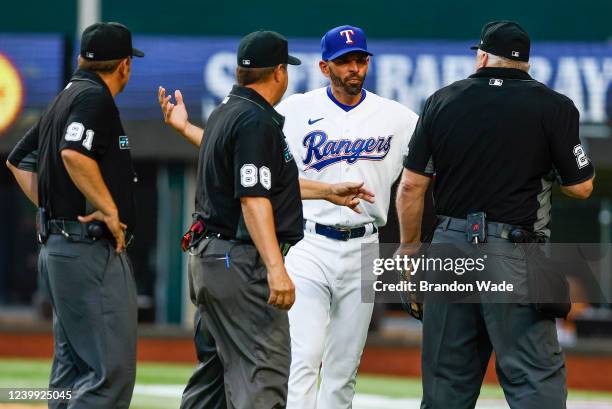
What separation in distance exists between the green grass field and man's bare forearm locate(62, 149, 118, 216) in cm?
472

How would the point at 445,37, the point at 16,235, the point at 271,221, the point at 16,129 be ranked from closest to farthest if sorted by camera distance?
the point at 271,221
the point at 16,129
the point at 445,37
the point at 16,235

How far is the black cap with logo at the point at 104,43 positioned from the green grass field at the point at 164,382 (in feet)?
15.7

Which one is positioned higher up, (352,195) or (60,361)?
(352,195)

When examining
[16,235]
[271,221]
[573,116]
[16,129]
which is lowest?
[16,235]

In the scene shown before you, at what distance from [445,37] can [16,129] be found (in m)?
9.08

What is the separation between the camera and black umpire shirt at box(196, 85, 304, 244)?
16.9 feet

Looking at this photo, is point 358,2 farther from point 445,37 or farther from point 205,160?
point 205,160

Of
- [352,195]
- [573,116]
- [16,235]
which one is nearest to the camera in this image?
[573,116]

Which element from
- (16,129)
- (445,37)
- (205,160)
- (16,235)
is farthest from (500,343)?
(16,235)

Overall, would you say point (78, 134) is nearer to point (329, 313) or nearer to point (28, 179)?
point (28, 179)

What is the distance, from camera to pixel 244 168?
5.14 meters

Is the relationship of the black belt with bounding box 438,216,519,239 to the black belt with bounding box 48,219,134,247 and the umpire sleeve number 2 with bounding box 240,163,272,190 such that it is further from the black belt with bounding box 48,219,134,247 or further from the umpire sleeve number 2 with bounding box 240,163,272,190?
the black belt with bounding box 48,219,134,247

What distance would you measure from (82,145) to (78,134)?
57 millimetres

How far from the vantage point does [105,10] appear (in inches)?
870
